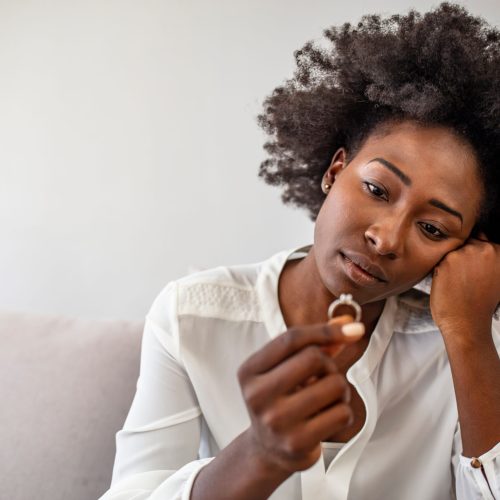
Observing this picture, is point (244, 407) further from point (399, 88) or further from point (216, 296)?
point (399, 88)

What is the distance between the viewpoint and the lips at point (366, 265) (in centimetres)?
107

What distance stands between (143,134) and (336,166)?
0.89 m

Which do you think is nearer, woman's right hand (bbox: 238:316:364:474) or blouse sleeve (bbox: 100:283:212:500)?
woman's right hand (bbox: 238:316:364:474)

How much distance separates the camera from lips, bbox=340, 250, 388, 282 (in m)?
1.07

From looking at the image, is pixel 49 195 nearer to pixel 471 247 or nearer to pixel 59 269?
pixel 59 269

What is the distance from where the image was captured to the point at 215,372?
3.98 feet

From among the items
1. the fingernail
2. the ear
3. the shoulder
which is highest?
the ear

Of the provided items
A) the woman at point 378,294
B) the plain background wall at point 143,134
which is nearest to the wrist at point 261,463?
the woman at point 378,294

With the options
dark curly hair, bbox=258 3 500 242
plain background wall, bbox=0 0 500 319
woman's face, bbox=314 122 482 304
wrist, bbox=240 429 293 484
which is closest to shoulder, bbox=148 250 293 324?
woman's face, bbox=314 122 482 304

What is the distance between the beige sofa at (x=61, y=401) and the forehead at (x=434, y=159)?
2.29 ft

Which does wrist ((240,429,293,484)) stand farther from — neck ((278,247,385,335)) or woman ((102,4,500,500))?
neck ((278,247,385,335))

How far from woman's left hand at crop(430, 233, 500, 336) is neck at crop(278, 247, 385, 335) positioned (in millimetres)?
162

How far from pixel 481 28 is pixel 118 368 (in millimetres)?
1003

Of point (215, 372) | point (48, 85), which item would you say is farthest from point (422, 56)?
point (48, 85)
